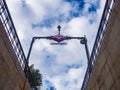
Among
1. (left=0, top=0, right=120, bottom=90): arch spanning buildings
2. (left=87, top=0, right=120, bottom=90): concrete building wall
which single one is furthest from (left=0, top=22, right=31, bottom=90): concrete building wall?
(left=87, top=0, right=120, bottom=90): concrete building wall

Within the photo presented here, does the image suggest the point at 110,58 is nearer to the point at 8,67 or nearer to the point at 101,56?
the point at 101,56

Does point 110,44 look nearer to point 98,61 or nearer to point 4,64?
point 98,61

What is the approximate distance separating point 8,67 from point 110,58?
377 centimetres

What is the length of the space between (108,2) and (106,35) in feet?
4.49

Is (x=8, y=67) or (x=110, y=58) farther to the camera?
(x=8, y=67)

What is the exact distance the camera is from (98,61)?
1080cm

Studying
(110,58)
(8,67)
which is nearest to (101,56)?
(110,58)

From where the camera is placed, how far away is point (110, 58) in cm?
893

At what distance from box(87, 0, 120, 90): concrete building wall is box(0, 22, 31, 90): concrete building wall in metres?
3.46

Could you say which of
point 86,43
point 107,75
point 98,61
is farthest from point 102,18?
point 86,43

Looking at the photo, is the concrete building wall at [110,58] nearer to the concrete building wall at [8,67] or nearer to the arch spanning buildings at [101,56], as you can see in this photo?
the arch spanning buildings at [101,56]

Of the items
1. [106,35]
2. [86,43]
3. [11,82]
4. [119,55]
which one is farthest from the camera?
[86,43]

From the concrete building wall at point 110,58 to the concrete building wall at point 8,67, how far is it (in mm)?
3459

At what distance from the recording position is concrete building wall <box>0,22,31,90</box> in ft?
29.4
